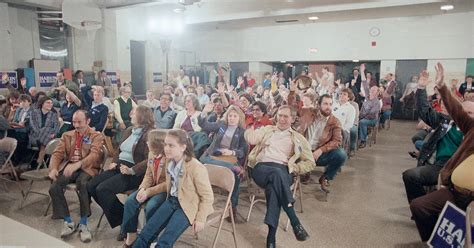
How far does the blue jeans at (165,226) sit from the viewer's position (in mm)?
2201

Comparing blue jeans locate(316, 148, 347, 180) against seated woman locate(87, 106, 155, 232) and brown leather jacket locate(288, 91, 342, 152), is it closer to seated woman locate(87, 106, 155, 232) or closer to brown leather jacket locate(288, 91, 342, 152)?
brown leather jacket locate(288, 91, 342, 152)

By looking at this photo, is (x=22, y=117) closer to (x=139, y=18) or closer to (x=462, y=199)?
(x=462, y=199)

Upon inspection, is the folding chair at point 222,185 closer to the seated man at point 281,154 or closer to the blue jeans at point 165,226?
the blue jeans at point 165,226

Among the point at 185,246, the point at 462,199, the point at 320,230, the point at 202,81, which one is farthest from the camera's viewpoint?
the point at 202,81

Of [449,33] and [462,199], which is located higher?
[449,33]

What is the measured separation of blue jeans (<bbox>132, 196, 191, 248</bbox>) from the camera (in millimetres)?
2201

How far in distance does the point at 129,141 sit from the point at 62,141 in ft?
2.06

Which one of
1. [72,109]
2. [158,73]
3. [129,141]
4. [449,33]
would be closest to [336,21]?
[449,33]

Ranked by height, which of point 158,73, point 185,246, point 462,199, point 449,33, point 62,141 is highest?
point 449,33

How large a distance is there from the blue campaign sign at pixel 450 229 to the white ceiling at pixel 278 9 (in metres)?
7.37

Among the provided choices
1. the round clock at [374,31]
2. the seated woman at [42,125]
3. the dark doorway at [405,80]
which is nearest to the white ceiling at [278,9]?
the round clock at [374,31]

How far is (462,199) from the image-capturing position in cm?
242

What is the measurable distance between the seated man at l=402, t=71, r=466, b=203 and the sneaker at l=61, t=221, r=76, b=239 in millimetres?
2991

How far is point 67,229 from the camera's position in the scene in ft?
9.90
